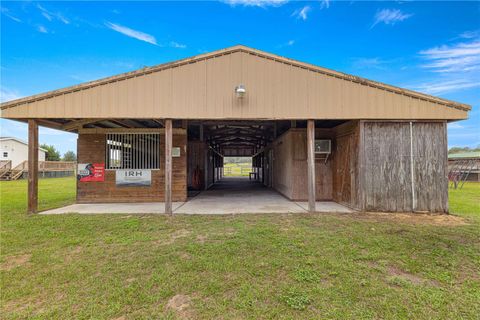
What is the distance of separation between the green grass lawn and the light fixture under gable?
10.2ft

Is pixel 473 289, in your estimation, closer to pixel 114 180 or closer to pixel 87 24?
pixel 114 180

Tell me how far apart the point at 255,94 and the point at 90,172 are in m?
6.12

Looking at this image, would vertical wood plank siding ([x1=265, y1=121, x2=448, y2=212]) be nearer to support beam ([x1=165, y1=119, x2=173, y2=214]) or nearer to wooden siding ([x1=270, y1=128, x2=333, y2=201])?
wooden siding ([x1=270, y1=128, x2=333, y2=201])

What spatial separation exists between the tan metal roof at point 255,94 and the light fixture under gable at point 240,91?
0.11m

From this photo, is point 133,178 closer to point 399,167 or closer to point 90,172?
point 90,172

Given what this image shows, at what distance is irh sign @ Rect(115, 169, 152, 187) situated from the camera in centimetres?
772

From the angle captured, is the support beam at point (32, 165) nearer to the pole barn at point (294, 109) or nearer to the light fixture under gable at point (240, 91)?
the pole barn at point (294, 109)

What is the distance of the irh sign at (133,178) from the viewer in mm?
7723

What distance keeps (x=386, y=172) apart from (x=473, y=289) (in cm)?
415

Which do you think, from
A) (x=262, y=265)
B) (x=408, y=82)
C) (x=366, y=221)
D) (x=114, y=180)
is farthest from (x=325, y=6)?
(x=408, y=82)

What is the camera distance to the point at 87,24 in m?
15.2

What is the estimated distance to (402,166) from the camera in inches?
239

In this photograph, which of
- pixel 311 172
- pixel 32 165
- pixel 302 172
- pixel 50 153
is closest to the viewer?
pixel 32 165

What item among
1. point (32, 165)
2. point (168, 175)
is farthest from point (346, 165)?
point (32, 165)
